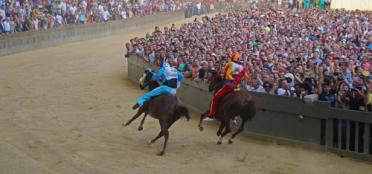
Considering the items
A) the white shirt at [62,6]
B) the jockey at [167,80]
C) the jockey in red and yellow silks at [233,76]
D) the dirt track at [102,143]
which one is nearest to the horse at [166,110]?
the jockey at [167,80]

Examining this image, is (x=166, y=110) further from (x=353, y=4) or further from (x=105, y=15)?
(x=353, y=4)

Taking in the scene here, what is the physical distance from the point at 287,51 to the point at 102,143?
315 inches

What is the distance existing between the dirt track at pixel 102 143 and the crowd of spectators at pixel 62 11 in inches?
339

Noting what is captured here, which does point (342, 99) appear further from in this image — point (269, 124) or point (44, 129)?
point (44, 129)

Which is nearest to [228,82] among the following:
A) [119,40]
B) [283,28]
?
[283,28]

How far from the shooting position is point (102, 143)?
15016mm

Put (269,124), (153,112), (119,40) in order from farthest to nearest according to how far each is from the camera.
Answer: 1. (119,40)
2. (269,124)
3. (153,112)

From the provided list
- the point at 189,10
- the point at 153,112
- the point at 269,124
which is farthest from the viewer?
the point at 189,10

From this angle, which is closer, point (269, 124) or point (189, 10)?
point (269, 124)

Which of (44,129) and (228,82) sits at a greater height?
(228,82)

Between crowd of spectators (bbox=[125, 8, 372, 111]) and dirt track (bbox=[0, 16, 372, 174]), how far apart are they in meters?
1.43

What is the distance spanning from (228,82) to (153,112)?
1.80m

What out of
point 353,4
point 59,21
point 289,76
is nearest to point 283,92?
point 289,76

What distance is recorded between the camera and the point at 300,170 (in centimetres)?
1334
